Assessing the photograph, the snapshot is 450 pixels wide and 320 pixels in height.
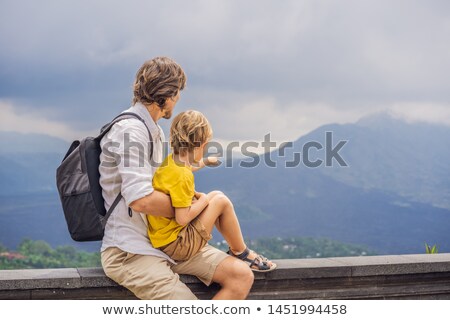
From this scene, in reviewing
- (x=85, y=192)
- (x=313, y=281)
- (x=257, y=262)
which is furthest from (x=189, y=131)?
(x=313, y=281)

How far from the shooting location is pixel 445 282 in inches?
160

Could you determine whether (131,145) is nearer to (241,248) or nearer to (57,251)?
(241,248)

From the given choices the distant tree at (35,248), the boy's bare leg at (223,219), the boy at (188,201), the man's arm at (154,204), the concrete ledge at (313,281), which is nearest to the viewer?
the man's arm at (154,204)

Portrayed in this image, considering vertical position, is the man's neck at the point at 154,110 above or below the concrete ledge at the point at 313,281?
above

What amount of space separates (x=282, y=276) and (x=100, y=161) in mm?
1216

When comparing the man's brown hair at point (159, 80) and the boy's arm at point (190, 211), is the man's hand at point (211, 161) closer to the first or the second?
the boy's arm at point (190, 211)

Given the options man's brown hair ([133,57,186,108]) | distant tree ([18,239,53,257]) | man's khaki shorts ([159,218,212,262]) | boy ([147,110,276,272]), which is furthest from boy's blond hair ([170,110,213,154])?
distant tree ([18,239,53,257])

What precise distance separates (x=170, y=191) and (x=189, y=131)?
0.30 meters

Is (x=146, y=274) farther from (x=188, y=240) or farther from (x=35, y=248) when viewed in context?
(x=35, y=248)

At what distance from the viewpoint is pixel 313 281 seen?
3.73 m

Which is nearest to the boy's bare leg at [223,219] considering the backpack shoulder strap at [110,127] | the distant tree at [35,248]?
the backpack shoulder strap at [110,127]

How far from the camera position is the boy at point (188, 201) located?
3000mm

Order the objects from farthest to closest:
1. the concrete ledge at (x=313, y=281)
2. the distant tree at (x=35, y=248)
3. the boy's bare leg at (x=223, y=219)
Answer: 1. the distant tree at (x=35, y=248)
2. the concrete ledge at (x=313, y=281)
3. the boy's bare leg at (x=223, y=219)
